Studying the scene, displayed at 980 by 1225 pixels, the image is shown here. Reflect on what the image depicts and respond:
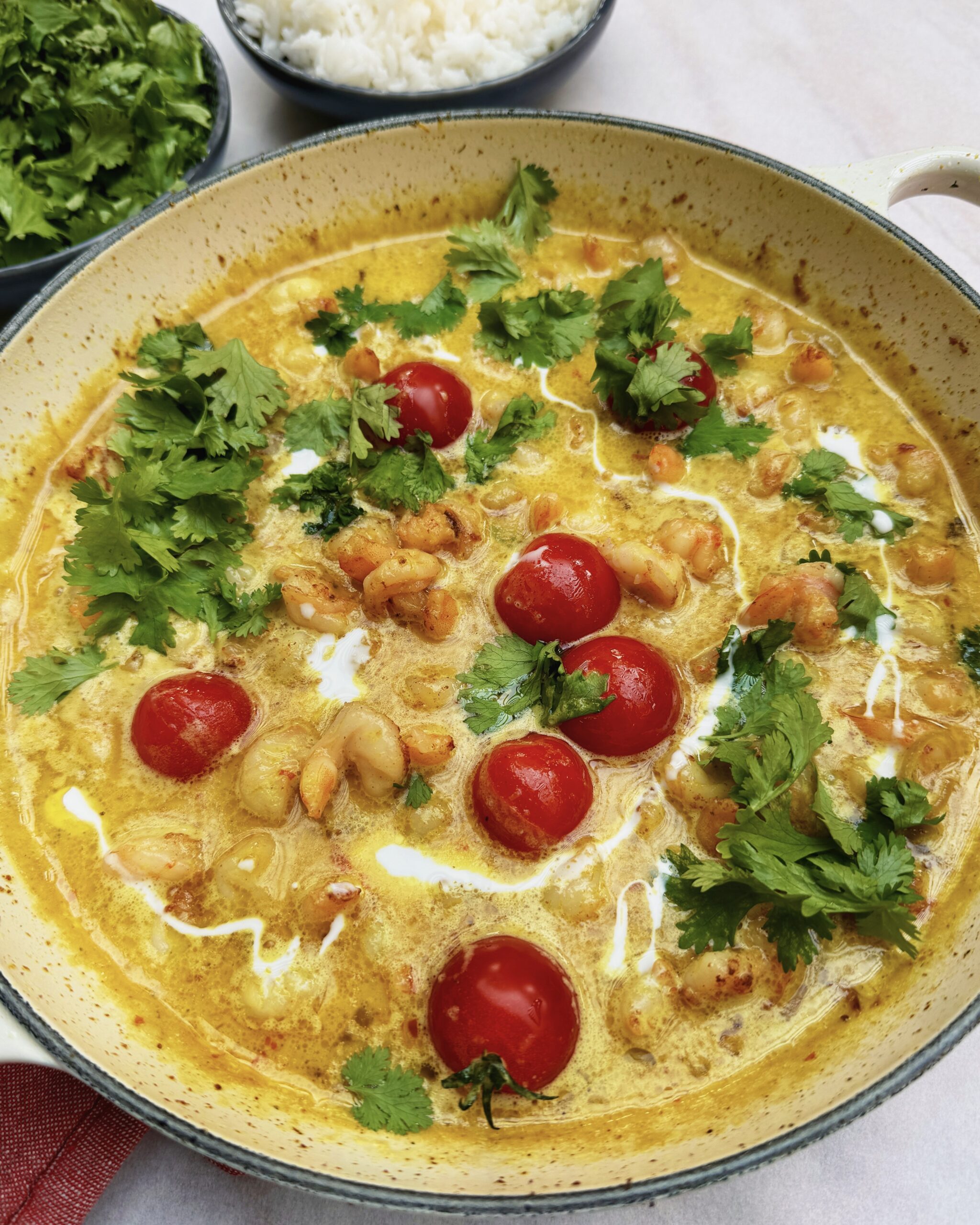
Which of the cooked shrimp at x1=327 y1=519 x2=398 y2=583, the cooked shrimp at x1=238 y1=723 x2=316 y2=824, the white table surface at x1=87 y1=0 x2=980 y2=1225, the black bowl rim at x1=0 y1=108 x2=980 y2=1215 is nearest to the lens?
the black bowl rim at x1=0 y1=108 x2=980 y2=1215

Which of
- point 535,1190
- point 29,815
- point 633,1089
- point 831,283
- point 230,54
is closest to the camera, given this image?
point 535,1190

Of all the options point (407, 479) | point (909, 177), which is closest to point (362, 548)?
point (407, 479)

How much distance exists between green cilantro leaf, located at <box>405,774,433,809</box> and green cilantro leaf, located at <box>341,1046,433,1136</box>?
1.69ft

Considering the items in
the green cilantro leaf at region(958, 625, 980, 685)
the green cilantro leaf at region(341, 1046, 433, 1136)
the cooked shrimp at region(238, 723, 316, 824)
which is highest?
the green cilantro leaf at region(958, 625, 980, 685)

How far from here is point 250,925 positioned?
202 cm

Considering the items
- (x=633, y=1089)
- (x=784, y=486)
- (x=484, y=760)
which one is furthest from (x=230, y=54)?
(x=633, y=1089)

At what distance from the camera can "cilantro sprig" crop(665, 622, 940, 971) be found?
183cm

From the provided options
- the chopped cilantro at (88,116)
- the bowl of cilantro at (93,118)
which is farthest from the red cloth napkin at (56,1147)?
the chopped cilantro at (88,116)

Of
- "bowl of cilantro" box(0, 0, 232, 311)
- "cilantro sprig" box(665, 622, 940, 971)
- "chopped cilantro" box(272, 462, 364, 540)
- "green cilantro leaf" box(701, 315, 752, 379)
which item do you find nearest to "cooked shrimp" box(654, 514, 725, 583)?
"cilantro sprig" box(665, 622, 940, 971)

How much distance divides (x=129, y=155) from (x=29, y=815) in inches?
85.4

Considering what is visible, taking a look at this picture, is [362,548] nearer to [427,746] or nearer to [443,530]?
[443,530]

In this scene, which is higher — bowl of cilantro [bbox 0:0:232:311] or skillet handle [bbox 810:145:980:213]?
skillet handle [bbox 810:145:980:213]

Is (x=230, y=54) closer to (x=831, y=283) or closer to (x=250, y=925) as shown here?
(x=831, y=283)

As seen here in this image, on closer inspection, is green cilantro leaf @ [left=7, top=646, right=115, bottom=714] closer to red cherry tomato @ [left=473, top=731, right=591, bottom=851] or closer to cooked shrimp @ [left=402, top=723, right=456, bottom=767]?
cooked shrimp @ [left=402, top=723, right=456, bottom=767]
